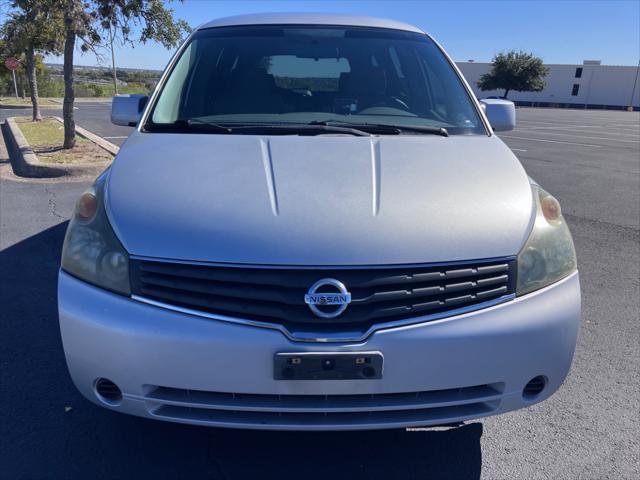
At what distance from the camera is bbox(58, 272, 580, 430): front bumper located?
1919 mm

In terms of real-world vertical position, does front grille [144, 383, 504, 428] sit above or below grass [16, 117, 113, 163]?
above

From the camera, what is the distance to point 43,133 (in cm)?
1338

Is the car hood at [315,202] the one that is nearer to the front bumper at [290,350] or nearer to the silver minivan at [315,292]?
the silver minivan at [315,292]

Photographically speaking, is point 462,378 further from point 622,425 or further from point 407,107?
point 407,107

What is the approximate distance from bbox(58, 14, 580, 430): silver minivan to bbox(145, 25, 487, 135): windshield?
2.42ft

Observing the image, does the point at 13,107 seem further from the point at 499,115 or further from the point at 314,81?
the point at 499,115

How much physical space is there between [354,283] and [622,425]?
1686 millimetres

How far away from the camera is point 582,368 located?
323 centimetres

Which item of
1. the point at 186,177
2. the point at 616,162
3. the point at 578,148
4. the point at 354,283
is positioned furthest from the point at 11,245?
the point at 578,148

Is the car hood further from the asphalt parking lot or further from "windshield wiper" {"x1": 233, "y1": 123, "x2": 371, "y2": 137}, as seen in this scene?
the asphalt parking lot

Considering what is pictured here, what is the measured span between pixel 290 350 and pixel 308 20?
2492 mm

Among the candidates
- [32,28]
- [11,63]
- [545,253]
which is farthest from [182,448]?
[11,63]

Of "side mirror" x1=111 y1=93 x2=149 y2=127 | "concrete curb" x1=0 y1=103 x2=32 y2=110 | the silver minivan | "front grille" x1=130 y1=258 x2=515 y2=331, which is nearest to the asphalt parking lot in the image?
the silver minivan

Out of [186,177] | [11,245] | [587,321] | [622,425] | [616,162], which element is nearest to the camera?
[186,177]
